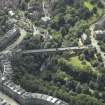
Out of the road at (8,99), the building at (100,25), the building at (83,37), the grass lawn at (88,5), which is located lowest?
the road at (8,99)

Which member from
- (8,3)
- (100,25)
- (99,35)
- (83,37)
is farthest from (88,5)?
(8,3)

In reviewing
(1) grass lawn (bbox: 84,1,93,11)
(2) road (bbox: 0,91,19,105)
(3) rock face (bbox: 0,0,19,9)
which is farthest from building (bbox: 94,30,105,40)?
(2) road (bbox: 0,91,19,105)

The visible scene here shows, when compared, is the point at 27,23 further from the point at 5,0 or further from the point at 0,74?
the point at 0,74

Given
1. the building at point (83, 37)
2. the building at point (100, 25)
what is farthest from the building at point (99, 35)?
the building at point (100, 25)

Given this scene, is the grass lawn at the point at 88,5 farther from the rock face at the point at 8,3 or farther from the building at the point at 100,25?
the rock face at the point at 8,3

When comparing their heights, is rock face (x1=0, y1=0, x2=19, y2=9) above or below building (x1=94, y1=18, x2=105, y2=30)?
above

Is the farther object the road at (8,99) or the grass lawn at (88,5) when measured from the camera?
the grass lawn at (88,5)

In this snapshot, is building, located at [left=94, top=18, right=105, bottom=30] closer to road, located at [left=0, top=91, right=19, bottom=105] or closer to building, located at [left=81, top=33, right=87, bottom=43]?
building, located at [left=81, top=33, right=87, bottom=43]

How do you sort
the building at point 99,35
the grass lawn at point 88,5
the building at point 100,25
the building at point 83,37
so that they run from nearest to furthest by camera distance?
the building at point 83,37, the building at point 99,35, the building at point 100,25, the grass lawn at point 88,5

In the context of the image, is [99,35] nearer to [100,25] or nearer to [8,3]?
[100,25]

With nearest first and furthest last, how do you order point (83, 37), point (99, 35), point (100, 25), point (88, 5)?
point (83, 37) < point (99, 35) < point (100, 25) < point (88, 5)

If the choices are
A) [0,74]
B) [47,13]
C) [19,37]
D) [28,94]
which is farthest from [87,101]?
[47,13]
